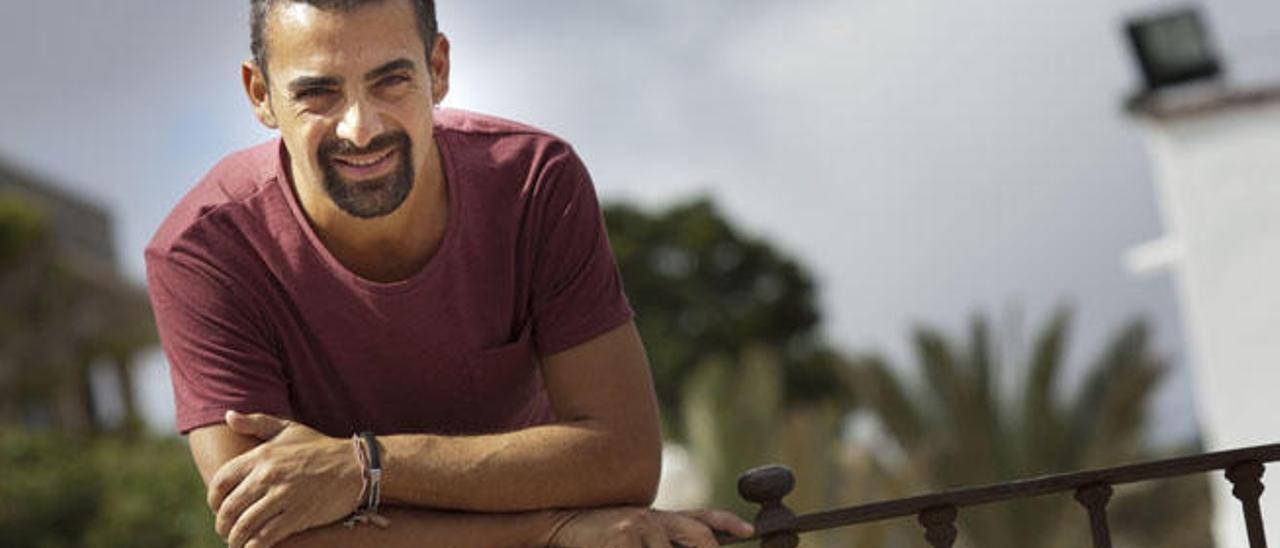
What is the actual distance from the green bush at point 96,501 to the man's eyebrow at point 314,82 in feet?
52.9

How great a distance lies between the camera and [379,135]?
268 cm

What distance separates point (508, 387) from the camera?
2.89 metres

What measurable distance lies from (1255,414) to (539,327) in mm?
9470

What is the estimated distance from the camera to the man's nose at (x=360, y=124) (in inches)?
105

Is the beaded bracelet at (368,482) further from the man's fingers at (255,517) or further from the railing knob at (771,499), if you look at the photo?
the railing knob at (771,499)

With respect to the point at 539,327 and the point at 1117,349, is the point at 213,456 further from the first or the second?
the point at 1117,349

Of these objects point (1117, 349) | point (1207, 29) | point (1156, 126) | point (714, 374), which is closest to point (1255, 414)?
point (1156, 126)

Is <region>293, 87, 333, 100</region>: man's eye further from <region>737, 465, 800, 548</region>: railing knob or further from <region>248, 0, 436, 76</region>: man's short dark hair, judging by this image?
<region>737, 465, 800, 548</region>: railing knob

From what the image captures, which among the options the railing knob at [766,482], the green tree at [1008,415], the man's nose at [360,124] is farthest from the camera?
the green tree at [1008,415]

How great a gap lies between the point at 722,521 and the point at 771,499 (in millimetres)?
193

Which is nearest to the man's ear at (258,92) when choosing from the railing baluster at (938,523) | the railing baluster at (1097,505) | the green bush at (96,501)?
the railing baluster at (938,523)

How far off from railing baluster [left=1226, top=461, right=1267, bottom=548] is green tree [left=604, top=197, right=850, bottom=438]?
35655mm

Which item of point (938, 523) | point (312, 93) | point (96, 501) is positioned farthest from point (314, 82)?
point (96, 501)

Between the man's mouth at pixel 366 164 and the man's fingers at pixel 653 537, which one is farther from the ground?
the man's mouth at pixel 366 164
